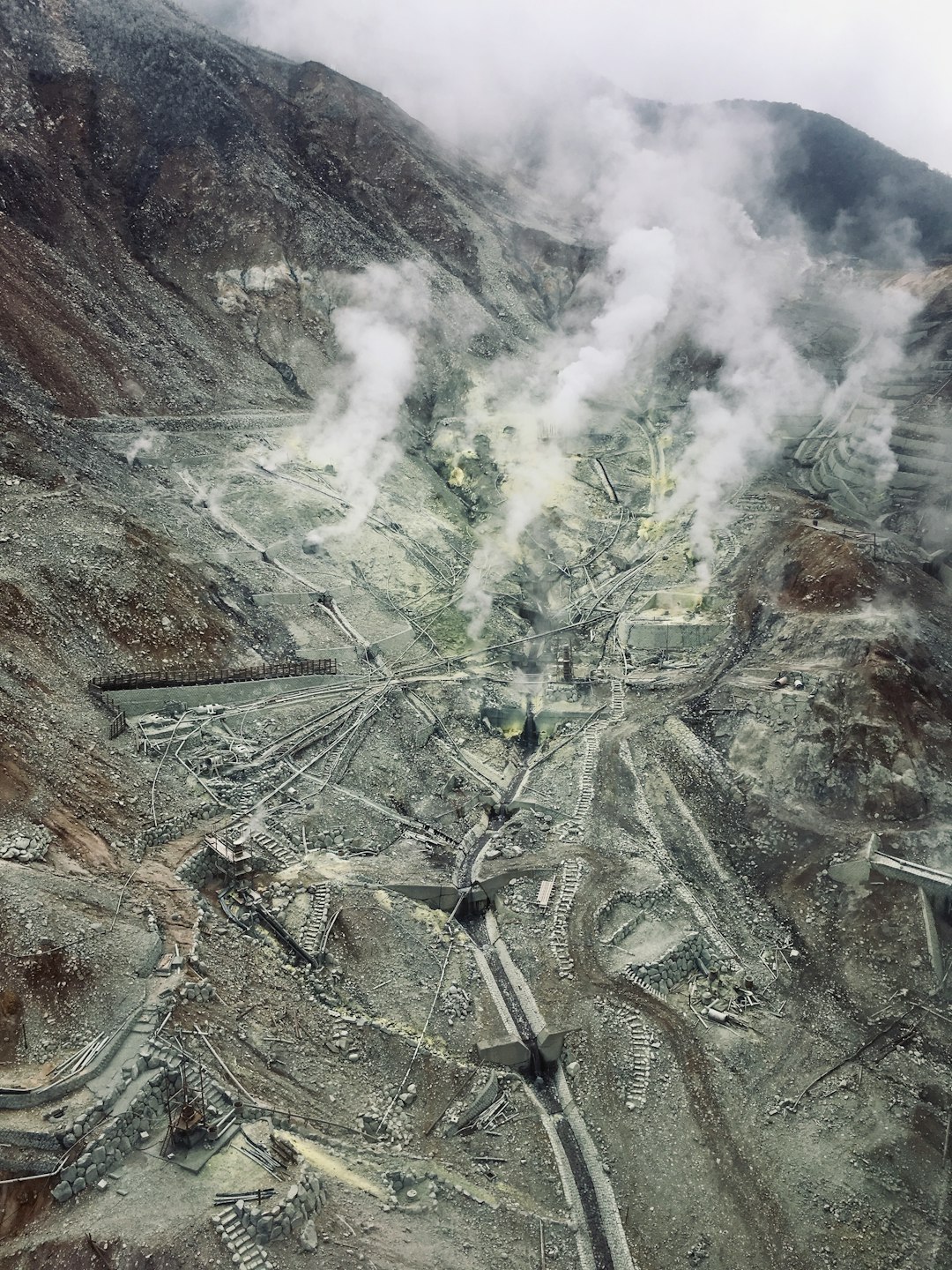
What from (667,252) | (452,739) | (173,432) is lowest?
(452,739)

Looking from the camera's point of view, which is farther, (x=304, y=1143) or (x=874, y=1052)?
(x=874, y=1052)

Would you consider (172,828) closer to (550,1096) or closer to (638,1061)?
(550,1096)

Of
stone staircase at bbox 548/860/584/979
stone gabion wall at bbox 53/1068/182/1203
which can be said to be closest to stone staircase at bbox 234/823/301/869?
stone staircase at bbox 548/860/584/979

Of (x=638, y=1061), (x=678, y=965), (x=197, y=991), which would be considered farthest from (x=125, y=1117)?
(x=678, y=965)

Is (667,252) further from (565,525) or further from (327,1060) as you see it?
(327,1060)

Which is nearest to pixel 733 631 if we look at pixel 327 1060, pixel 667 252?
pixel 327 1060

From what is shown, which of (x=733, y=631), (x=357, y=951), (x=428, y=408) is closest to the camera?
(x=357, y=951)
